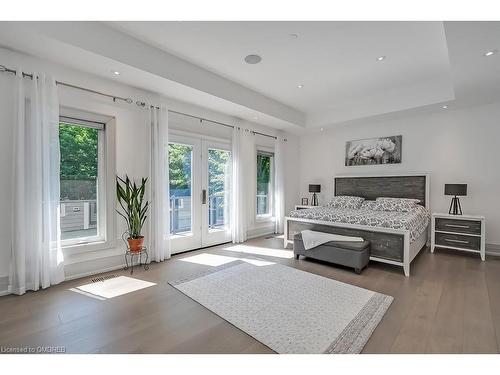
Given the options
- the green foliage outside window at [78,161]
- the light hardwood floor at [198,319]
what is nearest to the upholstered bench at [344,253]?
the light hardwood floor at [198,319]

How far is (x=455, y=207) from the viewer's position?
4.28 meters

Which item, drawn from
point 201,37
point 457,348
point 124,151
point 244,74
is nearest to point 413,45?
point 244,74

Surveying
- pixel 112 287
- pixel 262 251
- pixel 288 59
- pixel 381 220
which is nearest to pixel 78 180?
pixel 112 287

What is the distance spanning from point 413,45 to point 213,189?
12.2 feet

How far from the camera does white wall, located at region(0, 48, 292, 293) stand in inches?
102

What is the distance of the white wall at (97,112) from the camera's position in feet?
8.50

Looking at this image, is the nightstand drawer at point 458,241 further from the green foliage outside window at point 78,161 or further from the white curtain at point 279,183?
the green foliage outside window at point 78,161

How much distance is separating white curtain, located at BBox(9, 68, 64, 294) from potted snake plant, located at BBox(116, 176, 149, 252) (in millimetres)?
730

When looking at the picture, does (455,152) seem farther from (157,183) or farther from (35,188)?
(35,188)

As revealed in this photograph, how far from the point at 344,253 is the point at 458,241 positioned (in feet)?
7.38

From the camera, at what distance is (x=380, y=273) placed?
329 cm

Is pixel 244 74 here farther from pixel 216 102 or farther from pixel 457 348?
pixel 457 348

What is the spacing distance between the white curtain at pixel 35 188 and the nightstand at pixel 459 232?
18.6 feet

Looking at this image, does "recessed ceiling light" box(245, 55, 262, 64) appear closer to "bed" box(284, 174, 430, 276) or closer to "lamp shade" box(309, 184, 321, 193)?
"bed" box(284, 174, 430, 276)
